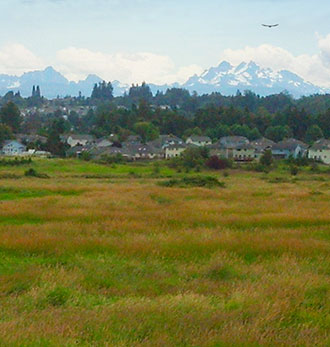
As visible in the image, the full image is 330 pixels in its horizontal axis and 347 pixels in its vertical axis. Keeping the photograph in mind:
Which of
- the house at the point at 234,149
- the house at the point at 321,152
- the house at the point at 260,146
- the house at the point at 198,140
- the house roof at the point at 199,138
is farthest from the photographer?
the house roof at the point at 199,138

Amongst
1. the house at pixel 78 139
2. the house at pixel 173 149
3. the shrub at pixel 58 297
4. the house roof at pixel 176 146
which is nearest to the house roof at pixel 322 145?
the house at pixel 173 149

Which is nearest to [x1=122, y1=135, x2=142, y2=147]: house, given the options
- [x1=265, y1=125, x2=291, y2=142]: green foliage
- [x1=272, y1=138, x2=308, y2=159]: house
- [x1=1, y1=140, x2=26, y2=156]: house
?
[x1=1, y1=140, x2=26, y2=156]: house

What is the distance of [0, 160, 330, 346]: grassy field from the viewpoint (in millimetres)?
7605

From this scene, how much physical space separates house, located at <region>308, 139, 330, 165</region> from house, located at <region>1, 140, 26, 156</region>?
56.6 meters

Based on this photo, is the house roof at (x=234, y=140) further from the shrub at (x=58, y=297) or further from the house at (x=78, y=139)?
the shrub at (x=58, y=297)

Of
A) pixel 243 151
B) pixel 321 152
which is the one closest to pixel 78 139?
pixel 243 151

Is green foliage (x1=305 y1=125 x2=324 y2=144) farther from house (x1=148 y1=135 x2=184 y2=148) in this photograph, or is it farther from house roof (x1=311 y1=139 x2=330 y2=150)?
house (x1=148 y1=135 x2=184 y2=148)

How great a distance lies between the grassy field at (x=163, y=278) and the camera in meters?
7.61

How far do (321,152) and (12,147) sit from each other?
61721 mm

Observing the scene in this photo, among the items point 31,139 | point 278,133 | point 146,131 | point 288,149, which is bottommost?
point 288,149

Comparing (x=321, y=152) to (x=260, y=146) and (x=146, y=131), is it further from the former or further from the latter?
(x=146, y=131)

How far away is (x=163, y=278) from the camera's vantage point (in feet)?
36.3

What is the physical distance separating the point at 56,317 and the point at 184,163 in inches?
2647

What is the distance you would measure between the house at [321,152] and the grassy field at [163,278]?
7392 cm
